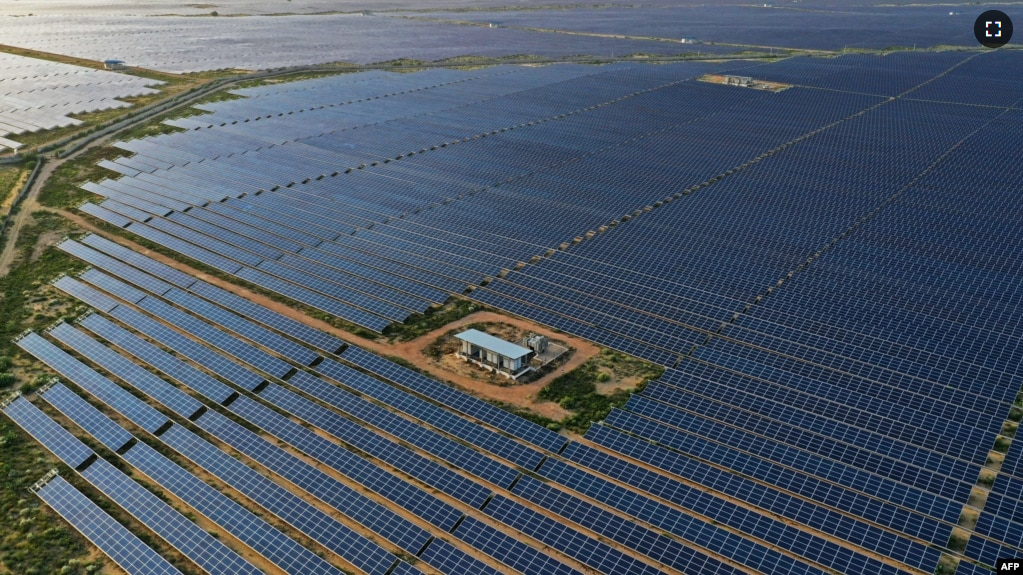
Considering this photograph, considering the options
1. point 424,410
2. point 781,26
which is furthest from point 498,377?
point 781,26

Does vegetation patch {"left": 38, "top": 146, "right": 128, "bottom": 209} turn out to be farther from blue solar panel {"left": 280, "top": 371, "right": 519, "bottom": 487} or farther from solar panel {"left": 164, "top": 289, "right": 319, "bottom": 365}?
blue solar panel {"left": 280, "top": 371, "right": 519, "bottom": 487}

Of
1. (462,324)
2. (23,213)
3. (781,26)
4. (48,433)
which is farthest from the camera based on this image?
(781,26)

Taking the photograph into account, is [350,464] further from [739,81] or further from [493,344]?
[739,81]

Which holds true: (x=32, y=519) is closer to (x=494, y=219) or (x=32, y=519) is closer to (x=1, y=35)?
(x=494, y=219)

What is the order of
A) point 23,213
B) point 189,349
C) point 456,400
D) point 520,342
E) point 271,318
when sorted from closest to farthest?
point 456,400 < point 520,342 < point 189,349 < point 271,318 < point 23,213

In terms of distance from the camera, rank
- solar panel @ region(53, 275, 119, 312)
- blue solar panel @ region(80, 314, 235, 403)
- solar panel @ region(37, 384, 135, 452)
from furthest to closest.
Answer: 1. solar panel @ region(53, 275, 119, 312)
2. blue solar panel @ region(80, 314, 235, 403)
3. solar panel @ region(37, 384, 135, 452)

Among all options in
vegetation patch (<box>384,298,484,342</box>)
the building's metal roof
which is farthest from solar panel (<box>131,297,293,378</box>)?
the building's metal roof
